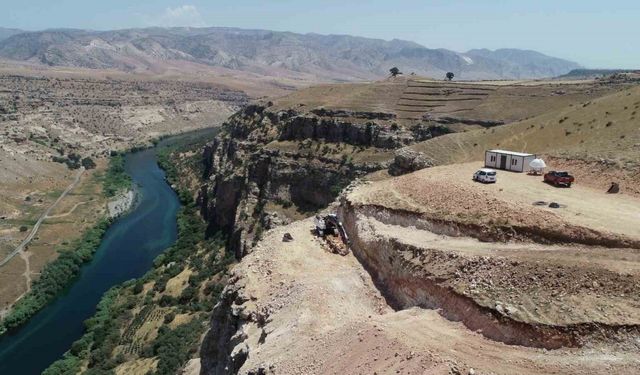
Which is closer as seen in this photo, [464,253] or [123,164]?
[464,253]

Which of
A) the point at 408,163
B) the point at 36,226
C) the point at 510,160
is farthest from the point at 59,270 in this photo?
the point at 510,160

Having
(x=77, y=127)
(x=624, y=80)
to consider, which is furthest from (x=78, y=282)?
(x=77, y=127)

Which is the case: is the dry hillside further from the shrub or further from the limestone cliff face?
the shrub

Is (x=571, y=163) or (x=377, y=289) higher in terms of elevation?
(x=571, y=163)

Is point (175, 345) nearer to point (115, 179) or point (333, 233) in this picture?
point (333, 233)

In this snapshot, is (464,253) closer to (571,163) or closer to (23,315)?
(571,163)

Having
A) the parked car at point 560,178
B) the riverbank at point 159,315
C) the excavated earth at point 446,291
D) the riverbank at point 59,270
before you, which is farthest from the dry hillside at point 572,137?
the riverbank at point 59,270
